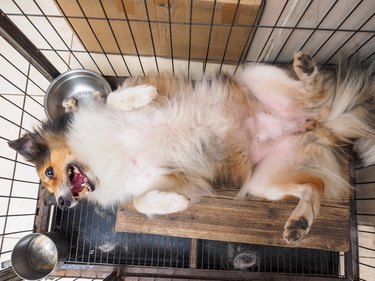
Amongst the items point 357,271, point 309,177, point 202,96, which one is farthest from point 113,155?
point 357,271

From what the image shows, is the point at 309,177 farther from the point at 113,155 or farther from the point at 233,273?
the point at 113,155

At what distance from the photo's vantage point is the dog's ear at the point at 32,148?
91.8 inches

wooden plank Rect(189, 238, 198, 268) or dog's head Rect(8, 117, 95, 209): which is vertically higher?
dog's head Rect(8, 117, 95, 209)

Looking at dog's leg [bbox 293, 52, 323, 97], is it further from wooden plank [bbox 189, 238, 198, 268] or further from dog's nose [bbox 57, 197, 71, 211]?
dog's nose [bbox 57, 197, 71, 211]

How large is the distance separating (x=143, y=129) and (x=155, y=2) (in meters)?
0.95

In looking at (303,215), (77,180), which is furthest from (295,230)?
(77,180)

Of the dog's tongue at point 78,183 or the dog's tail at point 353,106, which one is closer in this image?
the dog's tail at point 353,106

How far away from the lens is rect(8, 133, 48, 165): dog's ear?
233 cm

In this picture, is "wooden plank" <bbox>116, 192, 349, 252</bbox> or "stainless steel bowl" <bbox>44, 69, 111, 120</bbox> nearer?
"wooden plank" <bbox>116, 192, 349, 252</bbox>

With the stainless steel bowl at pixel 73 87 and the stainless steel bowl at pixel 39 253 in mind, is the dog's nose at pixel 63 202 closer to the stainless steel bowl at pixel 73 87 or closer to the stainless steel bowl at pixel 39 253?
the stainless steel bowl at pixel 39 253

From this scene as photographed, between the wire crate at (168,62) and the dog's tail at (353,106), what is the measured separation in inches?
15.8

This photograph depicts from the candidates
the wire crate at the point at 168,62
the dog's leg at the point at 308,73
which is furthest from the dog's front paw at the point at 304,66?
the wire crate at the point at 168,62

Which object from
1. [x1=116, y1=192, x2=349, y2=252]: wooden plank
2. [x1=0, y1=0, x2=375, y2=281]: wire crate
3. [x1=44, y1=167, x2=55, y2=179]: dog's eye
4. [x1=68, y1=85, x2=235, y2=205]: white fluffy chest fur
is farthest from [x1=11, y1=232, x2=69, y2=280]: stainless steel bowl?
[x1=68, y1=85, x2=235, y2=205]: white fluffy chest fur

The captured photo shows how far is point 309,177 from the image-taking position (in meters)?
2.29
